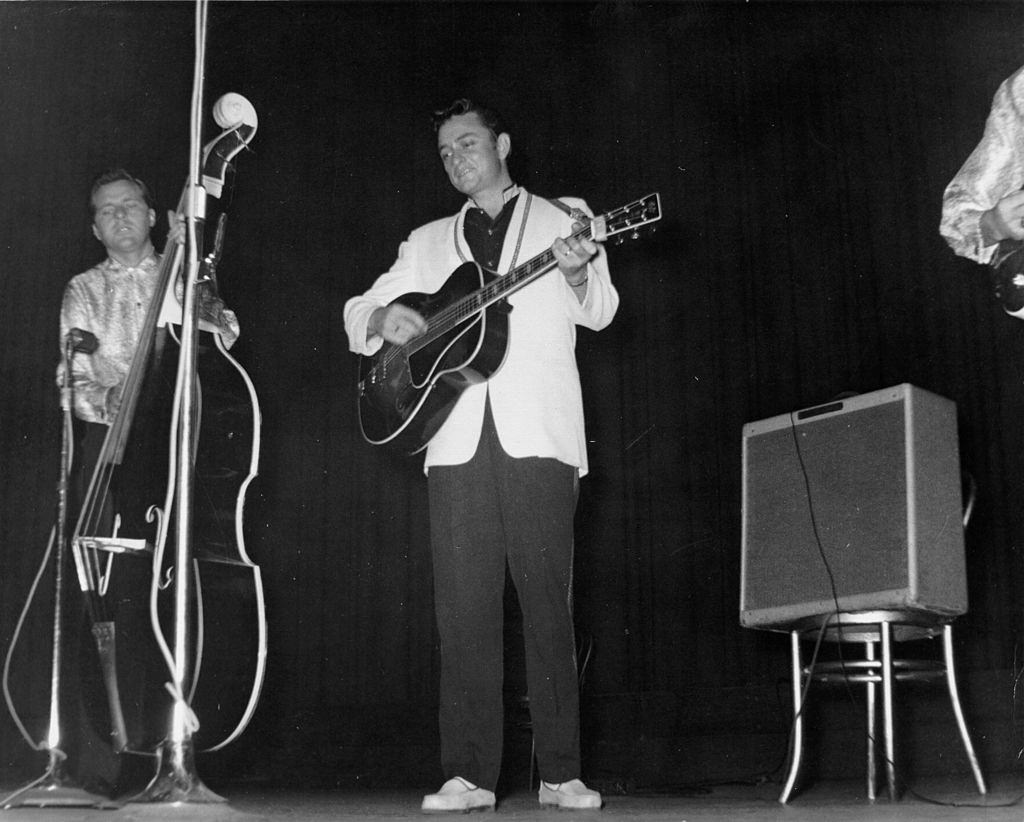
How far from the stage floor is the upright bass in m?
0.23

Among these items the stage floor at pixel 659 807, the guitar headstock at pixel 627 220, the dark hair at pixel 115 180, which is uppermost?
the dark hair at pixel 115 180

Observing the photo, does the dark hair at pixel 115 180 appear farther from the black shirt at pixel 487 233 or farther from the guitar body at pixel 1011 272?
the guitar body at pixel 1011 272

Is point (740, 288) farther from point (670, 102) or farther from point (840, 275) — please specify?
point (670, 102)

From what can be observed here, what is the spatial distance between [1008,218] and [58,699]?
6.75 ft

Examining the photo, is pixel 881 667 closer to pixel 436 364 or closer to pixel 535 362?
→ pixel 535 362

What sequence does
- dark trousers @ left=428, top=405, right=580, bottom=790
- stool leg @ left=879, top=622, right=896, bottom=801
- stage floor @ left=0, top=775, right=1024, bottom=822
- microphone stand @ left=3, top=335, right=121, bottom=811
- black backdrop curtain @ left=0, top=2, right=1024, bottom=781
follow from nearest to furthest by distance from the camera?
stage floor @ left=0, top=775, right=1024, bottom=822
microphone stand @ left=3, top=335, right=121, bottom=811
dark trousers @ left=428, top=405, right=580, bottom=790
stool leg @ left=879, top=622, right=896, bottom=801
black backdrop curtain @ left=0, top=2, right=1024, bottom=781

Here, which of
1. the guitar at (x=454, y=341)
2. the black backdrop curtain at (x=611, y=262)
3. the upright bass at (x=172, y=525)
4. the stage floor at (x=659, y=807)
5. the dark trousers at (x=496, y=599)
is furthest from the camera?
the black backdrop curtain at (x=611, y=262)

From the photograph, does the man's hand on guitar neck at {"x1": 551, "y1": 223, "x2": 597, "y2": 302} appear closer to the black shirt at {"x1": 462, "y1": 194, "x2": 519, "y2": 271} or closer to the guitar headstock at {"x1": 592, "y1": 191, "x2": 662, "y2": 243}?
the guitar headstock at {"x1": 592, "y1": 191, "x2": 662, "y2": 243}

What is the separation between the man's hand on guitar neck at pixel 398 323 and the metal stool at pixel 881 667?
3.75 ft

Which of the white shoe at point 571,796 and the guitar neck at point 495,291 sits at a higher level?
the guitar neck at point 495,291

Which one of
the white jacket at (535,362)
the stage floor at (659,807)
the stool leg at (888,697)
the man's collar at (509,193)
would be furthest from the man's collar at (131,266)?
the stool leg at (888,697)

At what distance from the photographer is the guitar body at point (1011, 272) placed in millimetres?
2193

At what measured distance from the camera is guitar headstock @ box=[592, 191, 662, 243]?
2.43 meters

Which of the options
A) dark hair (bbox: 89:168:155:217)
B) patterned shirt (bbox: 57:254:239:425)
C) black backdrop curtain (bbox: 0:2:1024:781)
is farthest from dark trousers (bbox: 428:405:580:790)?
black backdrop curtain (bbox: 0:2:1024:781)
